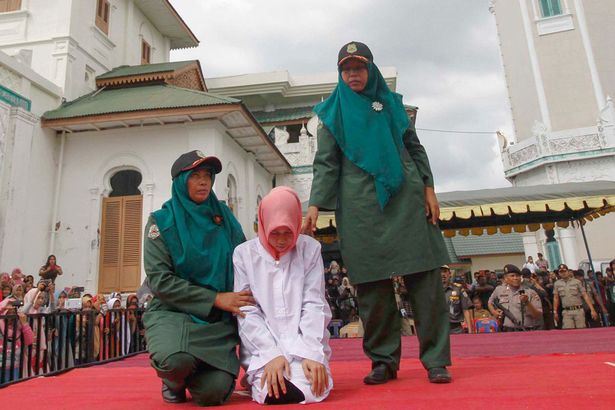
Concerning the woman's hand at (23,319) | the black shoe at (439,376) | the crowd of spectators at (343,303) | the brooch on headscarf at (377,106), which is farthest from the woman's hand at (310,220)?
the crowd of spectators at (343,303)

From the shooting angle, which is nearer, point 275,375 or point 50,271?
point 275,375

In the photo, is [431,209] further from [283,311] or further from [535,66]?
[535,66]

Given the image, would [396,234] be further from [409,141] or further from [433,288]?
[409,141]

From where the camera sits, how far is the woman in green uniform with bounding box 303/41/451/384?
2213mm

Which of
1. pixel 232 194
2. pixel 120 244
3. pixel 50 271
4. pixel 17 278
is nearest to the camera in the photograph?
pixel 17 278

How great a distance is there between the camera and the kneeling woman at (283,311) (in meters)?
1.78

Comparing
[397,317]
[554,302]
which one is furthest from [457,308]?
[397,317]

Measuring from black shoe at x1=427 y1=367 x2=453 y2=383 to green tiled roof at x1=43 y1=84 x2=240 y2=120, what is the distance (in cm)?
805

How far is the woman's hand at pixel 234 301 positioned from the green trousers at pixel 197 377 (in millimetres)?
248

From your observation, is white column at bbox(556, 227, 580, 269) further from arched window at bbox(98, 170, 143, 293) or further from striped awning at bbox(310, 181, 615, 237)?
arched window at bbox(98, 170, 143, 293)

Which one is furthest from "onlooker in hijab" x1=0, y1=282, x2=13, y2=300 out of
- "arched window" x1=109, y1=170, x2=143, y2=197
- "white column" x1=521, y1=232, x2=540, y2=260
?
"white column" x1=521, y1=232, x2=540, y2=260

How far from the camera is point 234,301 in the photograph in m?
1.97

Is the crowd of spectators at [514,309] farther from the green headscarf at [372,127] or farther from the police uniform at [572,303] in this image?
the green headscarf at [372,127]

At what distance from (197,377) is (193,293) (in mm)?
358
